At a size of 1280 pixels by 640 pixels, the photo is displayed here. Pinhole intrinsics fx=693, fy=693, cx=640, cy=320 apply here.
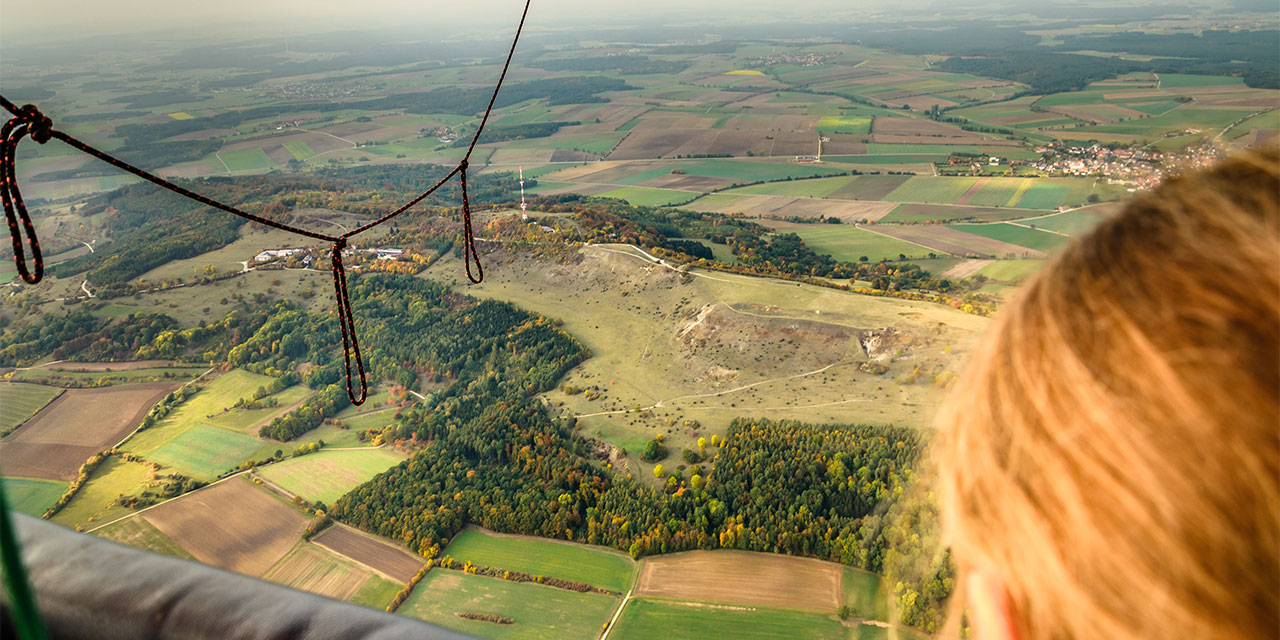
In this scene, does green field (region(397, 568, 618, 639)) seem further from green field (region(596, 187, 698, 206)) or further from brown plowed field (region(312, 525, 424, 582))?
green field (region(596, 187, 698, 206))

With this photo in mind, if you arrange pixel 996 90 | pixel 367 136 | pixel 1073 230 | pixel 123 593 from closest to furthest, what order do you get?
pixel 1073 230 → pixel 123 593 → pixel 367 136 → pixel 996 90

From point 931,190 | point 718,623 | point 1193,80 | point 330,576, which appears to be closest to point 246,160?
point 330,576

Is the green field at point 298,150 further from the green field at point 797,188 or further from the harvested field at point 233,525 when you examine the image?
the harvested field at point 233,525

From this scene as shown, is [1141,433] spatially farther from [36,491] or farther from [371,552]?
[36,491]

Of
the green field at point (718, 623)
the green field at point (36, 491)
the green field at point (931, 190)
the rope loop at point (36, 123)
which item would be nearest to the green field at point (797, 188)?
the green field at point (931, 190)

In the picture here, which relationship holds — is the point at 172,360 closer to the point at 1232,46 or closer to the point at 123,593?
the point at 123,593

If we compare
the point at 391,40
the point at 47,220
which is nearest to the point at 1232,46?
the point at 391,40

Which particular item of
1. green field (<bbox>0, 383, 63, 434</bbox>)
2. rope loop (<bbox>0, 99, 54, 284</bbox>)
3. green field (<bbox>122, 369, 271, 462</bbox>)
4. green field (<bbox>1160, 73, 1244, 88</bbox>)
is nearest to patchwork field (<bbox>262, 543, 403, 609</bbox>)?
green field (<bbox>122, 369, 271, 462</bbox>)

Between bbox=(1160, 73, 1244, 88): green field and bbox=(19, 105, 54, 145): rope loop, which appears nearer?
bbox=(19, 105, 54, 145): rope loop
